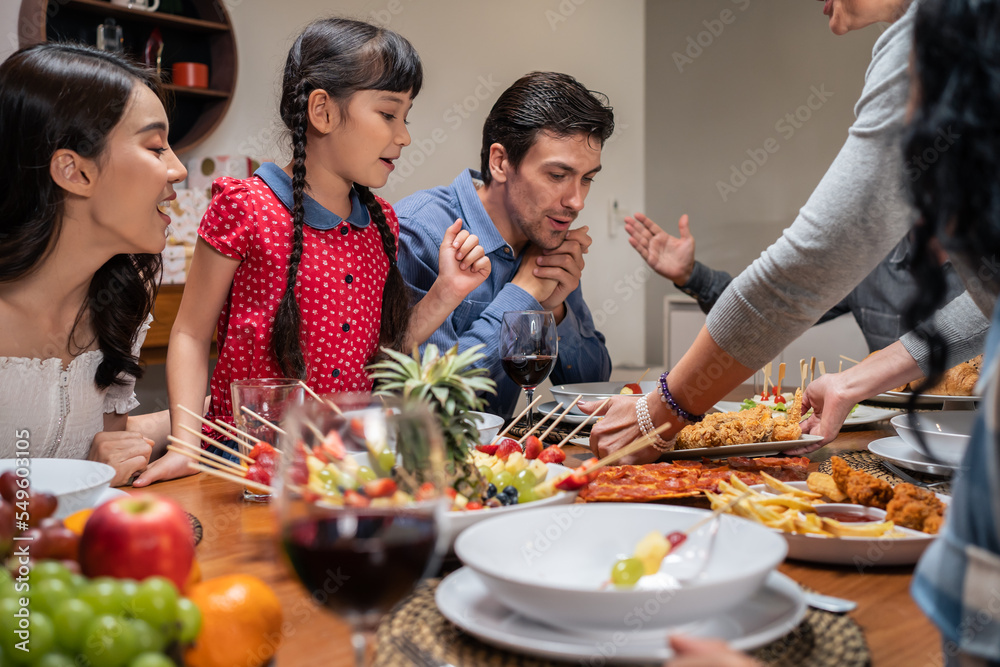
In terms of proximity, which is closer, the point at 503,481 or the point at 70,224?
the point at 503,481

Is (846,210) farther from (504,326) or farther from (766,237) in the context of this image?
(766,237)

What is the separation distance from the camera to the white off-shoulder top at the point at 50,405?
1.50 meters

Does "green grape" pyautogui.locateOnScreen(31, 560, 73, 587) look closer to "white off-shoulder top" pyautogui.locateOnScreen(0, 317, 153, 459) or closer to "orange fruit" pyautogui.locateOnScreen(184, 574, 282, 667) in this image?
"orange fruit" pyautogui.locateOnScreen(184, 574, 282, 667)

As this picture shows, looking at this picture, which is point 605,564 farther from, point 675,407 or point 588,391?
point 588,391

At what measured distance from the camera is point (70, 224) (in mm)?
1514

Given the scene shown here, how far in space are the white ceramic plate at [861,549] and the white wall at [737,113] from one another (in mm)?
3844

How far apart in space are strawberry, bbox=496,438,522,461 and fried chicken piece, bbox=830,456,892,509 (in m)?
0.42

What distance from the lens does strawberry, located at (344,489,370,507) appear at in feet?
1.80

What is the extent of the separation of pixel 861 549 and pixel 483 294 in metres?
1.68

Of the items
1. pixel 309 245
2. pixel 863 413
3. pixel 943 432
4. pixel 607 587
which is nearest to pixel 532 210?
pixel 309 245

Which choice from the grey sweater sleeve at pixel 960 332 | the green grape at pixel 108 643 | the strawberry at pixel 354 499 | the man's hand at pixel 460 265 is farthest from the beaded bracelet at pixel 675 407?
the green grape at pixel 108 643

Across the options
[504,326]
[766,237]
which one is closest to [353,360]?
[504,326]

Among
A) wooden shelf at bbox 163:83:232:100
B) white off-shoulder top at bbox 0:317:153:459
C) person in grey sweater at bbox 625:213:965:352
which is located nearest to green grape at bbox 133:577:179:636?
white off-shoulder top at bbox 0:317:153:459

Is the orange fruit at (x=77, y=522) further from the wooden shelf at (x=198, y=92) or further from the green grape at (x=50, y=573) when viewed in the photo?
the wooden shelf at (x=198, y=92)
